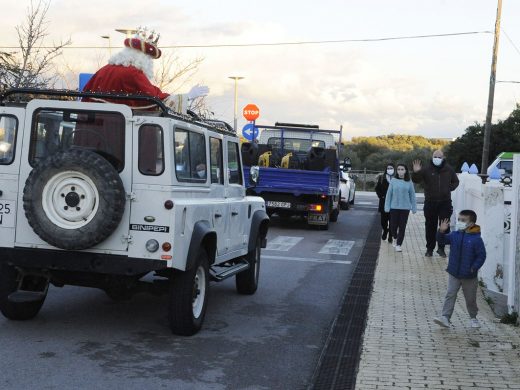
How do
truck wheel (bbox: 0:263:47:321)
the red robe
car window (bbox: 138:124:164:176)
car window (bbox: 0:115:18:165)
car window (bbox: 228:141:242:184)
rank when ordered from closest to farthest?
car window (bbox: 138:124:164:176)
car window (bbox: 0:115:18:165)
truck wheel (bbox: 0:263:47:321)
the red robe
car window (bbox: 228:141:242:184)

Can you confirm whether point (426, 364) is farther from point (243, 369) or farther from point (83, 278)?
point (83, 278)

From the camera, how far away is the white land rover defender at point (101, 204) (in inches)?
242

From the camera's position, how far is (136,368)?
579 centimetres

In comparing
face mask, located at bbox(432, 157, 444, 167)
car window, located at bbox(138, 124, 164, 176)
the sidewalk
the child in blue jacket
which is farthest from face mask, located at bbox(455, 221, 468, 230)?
face mask, located at bbox(432, 157, 444, 167)

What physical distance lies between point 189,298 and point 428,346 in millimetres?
2281

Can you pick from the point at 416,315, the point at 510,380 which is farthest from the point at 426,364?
the point at 416,315

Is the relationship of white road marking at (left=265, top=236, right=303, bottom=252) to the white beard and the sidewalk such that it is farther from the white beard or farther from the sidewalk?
the white beard

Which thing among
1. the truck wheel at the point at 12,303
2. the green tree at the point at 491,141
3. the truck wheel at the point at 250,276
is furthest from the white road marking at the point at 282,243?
the green tree at the point at 491,141

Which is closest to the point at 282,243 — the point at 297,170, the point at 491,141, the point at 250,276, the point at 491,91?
the point at 297,170

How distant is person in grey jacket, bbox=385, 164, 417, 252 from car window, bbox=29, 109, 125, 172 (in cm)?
905

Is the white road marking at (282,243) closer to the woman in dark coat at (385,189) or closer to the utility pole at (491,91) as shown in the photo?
the woman in dark coat at (385,189)

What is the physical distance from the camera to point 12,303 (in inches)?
274

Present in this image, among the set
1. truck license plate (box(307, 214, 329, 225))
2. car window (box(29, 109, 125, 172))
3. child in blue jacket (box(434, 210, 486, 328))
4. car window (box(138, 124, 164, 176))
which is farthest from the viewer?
truck license plate (box(307, 214, 329, 225))

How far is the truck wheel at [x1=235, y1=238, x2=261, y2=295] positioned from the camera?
9234mm
